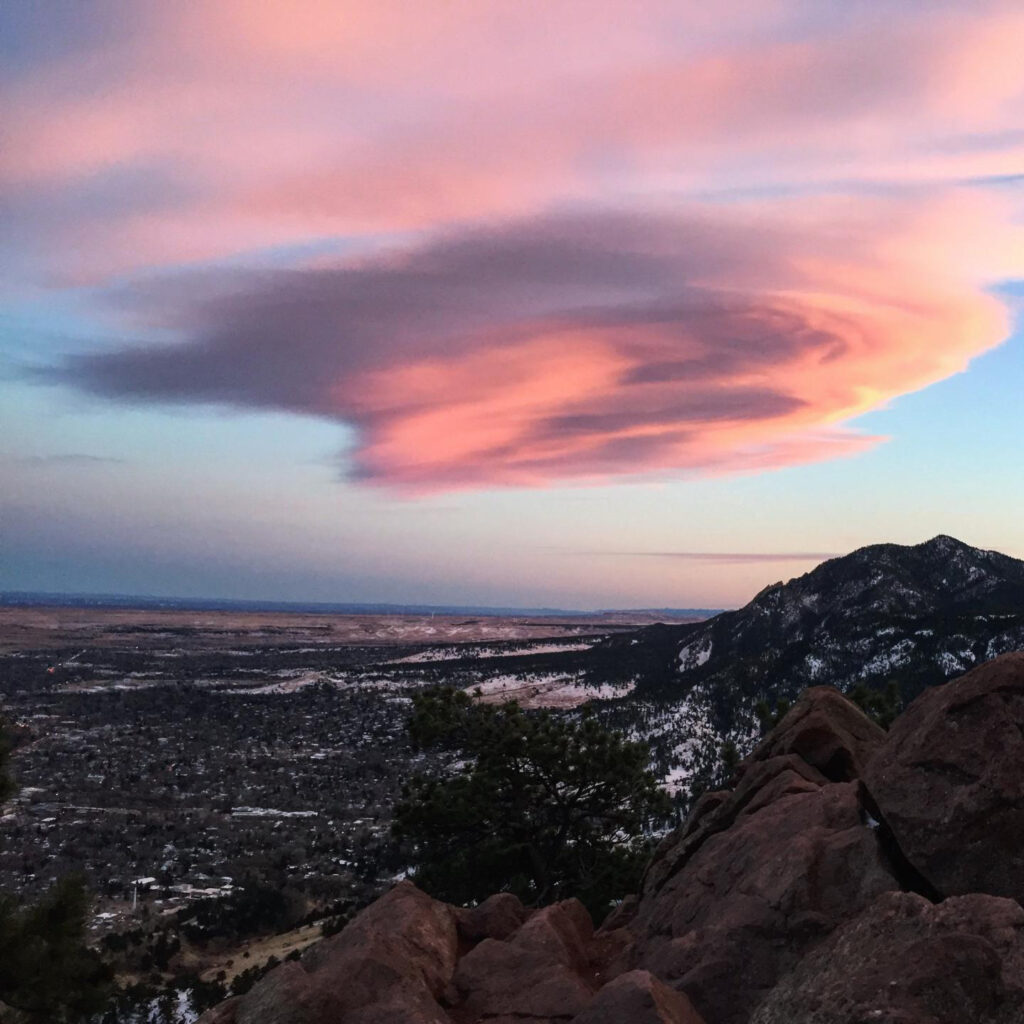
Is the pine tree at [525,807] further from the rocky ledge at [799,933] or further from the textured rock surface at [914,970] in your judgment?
the textured rock surface at [914,970]

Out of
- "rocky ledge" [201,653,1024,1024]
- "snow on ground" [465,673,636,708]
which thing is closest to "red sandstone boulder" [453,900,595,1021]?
"rocky ledge" [201,653,1024,1024]

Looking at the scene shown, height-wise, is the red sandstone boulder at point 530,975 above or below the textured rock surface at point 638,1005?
below

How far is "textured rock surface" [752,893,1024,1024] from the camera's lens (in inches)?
280

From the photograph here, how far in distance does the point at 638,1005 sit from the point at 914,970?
3.39 metres

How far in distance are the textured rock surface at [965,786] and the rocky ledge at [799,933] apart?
2 cm

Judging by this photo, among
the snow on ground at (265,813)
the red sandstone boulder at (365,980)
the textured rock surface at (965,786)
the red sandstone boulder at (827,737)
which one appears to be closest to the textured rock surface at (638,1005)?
the red sandstone boulder at (365,980)

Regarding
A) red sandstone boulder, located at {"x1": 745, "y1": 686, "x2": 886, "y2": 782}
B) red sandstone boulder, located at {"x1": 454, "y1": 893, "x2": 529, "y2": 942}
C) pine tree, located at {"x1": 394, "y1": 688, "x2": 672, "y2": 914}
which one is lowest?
pine tree, located at {"x1": 394, "y1": 688, "x2": 672, "y2": 914}

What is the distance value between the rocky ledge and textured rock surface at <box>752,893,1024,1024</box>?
15 mm

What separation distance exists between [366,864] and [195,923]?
1465 centimetres

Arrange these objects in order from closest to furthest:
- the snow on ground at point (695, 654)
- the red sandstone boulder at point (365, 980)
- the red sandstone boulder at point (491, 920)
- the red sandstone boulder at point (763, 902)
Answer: the red sandstone boulder at point (763, 902) → the red sandstone boulder at point (365, 980) → the red sandstone boulder at point (491, 920) → the snow on ground at point (695, 654)

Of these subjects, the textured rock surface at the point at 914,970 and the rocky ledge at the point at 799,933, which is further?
the rocky ledge at the point at 799,933

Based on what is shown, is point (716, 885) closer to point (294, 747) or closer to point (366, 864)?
point (366, 864)

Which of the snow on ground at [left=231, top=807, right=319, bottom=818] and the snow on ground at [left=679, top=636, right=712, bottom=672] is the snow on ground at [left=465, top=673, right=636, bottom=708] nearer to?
the snow on ground at [left=679, top=636, right=712, bottom=672]

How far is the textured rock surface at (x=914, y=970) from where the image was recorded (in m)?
7.12
